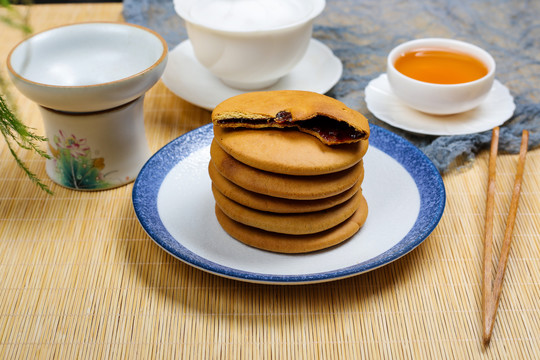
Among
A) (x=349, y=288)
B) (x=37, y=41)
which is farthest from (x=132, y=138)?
(x=349, y=288)

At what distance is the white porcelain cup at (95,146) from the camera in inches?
40.4

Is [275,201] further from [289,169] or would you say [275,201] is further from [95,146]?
[95,146]

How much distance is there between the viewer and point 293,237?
2.86 ft

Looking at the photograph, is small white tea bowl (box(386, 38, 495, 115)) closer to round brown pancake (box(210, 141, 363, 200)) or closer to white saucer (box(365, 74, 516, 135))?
white saucer (box(365, 74, 516, 135))

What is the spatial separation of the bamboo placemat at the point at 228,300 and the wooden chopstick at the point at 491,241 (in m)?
0.02

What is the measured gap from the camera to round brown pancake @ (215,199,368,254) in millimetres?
863

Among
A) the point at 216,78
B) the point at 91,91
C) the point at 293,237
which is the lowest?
the point at 216,78

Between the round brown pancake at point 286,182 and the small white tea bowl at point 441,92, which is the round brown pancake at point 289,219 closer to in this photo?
the round brown pancake at point 286,182

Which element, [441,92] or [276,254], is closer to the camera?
[276,254]

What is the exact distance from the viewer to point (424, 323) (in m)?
0.81

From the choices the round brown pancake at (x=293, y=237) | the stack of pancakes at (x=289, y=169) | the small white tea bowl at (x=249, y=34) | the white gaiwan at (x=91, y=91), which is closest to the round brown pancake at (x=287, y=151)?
the stack of pancakes at (x=289, y=169)

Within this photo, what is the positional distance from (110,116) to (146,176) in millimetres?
141

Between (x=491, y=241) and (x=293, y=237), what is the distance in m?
0.34

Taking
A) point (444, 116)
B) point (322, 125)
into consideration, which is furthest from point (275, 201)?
point (444, 116)
